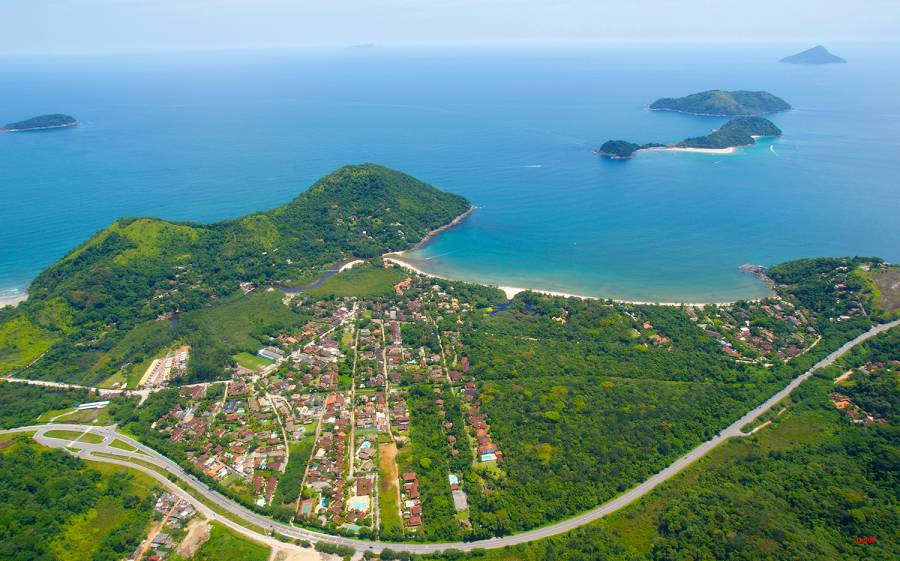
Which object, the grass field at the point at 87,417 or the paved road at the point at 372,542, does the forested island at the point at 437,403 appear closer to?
the grass field at the point at 87,417

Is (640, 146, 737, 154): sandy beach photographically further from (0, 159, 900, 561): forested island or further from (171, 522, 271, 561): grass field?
(171, 522, 271, 561): grass field

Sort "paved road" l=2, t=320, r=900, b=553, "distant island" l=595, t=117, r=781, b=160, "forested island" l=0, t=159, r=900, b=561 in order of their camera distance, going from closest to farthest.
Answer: "paved road" l=2, t=320, r=900, b=553 → "forested island" l=0, t=159, r=900, b=561 → "distant island" l=595, t=117, r=781, b=160

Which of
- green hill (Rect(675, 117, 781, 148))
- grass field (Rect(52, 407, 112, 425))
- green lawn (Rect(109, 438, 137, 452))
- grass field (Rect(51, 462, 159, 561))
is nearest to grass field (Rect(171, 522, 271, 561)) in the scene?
grass field (Rect(51, 462, 159, 561))

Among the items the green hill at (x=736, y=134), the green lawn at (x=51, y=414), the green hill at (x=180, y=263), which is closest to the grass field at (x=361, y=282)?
the green hill at (x=180, y=263)

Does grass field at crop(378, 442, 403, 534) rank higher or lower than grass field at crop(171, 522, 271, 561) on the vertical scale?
higher

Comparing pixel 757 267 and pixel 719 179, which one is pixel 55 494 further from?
pixel 719 179

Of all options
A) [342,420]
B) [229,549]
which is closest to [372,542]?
[229,549]

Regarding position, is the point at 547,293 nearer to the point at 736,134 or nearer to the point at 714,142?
the point at 714,142
